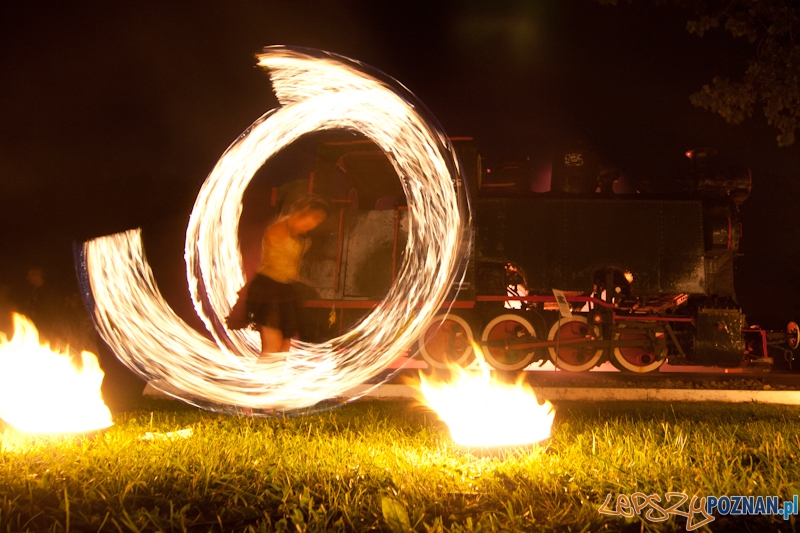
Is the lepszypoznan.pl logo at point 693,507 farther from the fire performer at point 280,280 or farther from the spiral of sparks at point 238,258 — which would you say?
the spiral of sparks at point 238,258

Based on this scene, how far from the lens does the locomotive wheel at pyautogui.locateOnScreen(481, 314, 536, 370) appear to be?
9.80m

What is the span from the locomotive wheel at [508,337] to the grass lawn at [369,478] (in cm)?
488

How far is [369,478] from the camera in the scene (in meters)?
3.35

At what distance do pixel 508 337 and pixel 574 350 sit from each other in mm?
1294

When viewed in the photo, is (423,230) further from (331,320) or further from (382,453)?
(382,453)

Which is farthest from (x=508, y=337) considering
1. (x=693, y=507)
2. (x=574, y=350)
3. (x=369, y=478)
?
(x=693, y=507)

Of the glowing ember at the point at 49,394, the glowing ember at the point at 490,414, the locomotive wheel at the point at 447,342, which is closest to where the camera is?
the glowing ember at the point at 490,414

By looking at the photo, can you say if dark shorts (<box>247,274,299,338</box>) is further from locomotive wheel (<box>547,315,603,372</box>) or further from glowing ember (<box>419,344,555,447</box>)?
locomotive wheel (<box>547,315,603,372</box>)

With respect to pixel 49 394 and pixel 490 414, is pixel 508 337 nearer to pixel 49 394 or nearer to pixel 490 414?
pixel 490 414

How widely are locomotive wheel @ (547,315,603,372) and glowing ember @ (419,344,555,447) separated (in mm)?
5659

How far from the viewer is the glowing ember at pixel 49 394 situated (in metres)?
4.54

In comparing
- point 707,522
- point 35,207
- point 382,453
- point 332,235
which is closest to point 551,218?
point 332,235

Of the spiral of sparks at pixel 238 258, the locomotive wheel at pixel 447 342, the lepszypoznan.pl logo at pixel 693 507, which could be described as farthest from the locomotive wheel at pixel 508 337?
the lepszypoznan.pl logo at pixel 693 507

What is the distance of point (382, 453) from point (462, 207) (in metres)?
5.71
